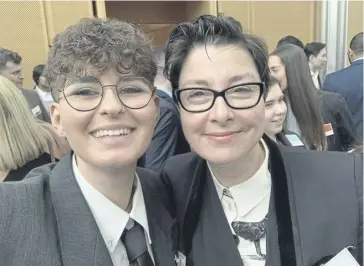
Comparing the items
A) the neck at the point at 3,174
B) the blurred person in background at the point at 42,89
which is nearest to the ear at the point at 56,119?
the neck at the point at 3,174

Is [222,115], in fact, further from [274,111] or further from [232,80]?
[274,111]

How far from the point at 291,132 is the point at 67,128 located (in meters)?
1.54

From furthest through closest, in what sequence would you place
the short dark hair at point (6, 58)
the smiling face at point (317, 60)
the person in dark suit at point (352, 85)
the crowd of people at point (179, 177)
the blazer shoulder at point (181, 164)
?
the smiling face at point (317, 60)
the short dark hair at point (6, 58)
the person in dark suit at point (352, 85)
the blazer shoulder at point (181, 164)
the crowd of people at point (179, 177)

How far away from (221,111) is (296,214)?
360mm

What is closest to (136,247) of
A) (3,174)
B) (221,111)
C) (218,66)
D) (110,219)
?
(110,219)

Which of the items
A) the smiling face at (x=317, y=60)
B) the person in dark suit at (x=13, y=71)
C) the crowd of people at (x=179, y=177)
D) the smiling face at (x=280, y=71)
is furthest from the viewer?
the smiling face at (x=317, y=60)

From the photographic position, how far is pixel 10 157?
1924mm

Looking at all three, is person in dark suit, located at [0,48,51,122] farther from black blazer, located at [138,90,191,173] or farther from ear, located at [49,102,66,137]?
ear, located at [49,102,66,137]

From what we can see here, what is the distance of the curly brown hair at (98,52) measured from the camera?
3.43 ft

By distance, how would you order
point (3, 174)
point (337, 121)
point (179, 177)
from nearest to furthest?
point (179, 177) → point (3, 174) → point (337, 121)

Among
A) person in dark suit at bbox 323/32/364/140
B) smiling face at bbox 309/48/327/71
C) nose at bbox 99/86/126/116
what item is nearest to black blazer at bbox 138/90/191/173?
nose at bbox 99/86/126/116

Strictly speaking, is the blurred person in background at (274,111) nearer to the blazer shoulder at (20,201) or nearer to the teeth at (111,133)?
the teeth at (111,133)

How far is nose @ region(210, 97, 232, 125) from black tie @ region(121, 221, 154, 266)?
0.39 meters

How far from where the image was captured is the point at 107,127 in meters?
1.03
